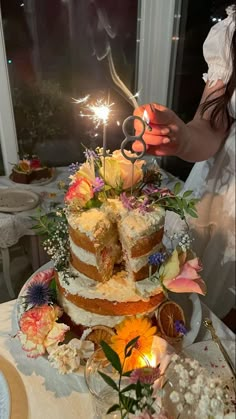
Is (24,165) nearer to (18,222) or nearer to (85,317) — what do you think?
(18,222)

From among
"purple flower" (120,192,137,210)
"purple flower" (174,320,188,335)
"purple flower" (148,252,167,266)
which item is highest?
"purple flower" (120,192,137,210)

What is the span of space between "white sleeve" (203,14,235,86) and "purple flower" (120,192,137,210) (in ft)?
0.73

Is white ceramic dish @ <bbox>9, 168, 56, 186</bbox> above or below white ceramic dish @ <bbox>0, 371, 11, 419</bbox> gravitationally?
below

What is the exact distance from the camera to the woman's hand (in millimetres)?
481

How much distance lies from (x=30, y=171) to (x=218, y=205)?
104 centimetres

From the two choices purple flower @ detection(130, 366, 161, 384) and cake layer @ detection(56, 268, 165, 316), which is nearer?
purple flower @ detection(130, 366, 161, 384)

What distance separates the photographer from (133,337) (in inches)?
23.0

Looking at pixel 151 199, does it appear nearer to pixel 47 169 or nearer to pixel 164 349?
pixel 164 349

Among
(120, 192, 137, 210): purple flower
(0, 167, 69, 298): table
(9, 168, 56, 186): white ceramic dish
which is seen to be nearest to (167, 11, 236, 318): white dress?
(120, 192, 137, 210): purple flower

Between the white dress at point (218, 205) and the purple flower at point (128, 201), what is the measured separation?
100 millimetres

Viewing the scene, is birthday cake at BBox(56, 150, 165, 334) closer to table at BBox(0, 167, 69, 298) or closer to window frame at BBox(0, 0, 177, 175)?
window frame at BBox(0, 0, 177, 175)

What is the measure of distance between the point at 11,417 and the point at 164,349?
26cm

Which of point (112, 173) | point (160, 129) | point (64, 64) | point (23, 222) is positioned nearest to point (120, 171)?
point (112, 173)

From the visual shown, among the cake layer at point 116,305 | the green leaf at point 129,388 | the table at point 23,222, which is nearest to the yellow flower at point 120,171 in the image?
the cake layer at point 116,305
